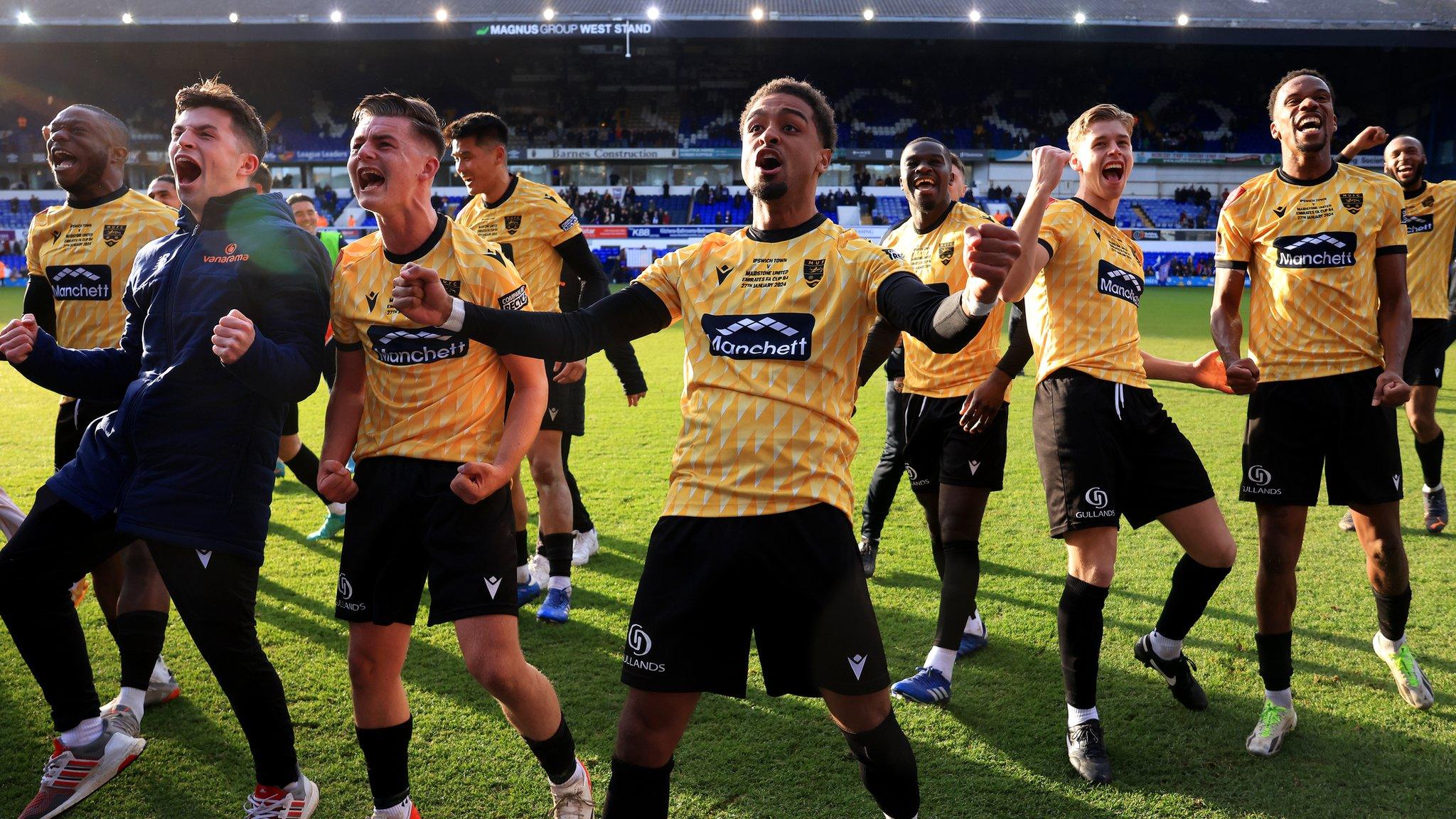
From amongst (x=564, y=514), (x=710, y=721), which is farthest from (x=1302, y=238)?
(x=564, y=514)

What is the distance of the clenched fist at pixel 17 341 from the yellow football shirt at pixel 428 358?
1.03 meters

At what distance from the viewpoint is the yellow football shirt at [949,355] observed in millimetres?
4699

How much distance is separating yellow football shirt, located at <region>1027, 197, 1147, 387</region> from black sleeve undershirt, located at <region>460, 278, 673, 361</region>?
171 cm

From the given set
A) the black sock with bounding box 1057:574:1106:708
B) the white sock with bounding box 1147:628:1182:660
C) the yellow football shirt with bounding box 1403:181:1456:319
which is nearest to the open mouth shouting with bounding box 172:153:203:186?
the black sock with bounding box 1057:574:1106:708

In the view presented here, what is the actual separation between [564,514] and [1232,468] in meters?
6.23

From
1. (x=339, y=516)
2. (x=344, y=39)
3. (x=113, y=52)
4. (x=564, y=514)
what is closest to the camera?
(x=564, y=514)

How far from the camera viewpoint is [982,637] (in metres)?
4.75

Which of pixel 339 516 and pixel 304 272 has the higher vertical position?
pixel 304 272

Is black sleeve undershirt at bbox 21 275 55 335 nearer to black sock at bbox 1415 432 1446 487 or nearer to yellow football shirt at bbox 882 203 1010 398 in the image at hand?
yellow football shirt at bbox 882 203 1010 398

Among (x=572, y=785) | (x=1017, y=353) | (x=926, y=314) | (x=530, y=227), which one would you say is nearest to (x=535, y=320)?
(x=926, y=314)

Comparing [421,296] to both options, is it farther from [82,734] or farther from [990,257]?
[82,734]

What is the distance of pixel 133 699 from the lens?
3.79 m

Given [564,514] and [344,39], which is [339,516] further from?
[344,39]

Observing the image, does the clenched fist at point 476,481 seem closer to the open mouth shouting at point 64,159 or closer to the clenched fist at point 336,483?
the clenched fist at point 336,483
